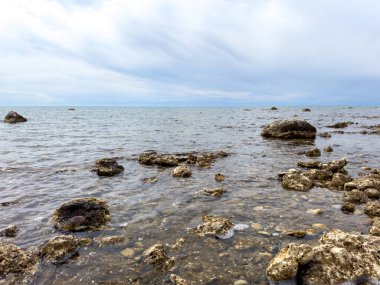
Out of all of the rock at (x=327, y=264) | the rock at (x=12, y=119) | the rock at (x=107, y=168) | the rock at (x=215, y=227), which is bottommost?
the rock at (x=12, y=119)

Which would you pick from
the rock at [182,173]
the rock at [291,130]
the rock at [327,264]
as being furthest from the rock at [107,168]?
the rock at [291,130]

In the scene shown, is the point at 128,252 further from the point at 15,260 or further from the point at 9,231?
the point at 9,231

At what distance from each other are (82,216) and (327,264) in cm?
651

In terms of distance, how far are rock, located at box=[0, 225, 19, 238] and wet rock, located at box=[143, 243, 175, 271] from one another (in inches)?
151

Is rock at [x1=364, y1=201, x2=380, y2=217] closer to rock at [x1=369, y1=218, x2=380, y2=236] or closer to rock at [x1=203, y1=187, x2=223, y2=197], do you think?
rock at [x1=369, y1=218, x2=380, y2=236]

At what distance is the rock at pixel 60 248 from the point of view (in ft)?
22.8

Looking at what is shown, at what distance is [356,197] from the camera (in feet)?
35.0

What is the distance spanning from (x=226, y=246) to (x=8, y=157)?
1829 centimetres

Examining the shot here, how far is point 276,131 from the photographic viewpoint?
103 ft

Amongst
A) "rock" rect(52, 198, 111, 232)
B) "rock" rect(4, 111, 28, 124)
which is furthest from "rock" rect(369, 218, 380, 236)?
"rock" rect(4, 111, 28, 124)

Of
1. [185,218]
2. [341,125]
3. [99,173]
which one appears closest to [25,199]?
[99,173]

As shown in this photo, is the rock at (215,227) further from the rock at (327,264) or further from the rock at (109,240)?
the rock at (327,264)

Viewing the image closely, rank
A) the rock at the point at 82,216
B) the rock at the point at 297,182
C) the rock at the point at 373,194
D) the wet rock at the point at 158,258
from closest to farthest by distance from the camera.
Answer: the wet rock at the point at 158,258, the rock at the point at 82,216, the rock at the point at 373,194, the rock at the point at 297,182

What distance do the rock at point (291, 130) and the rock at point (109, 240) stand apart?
25465 mm
